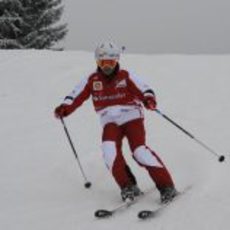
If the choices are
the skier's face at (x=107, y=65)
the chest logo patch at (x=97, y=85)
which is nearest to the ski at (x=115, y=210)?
the chest logo patch at (x=97, y=85)

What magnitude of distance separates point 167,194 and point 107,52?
1.78m

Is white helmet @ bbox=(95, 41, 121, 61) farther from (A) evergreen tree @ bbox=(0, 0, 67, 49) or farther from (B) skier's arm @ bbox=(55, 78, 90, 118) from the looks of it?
(A) evergreen tree @ bbox=(0, 0, 67, 49)

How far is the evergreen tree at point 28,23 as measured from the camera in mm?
30469

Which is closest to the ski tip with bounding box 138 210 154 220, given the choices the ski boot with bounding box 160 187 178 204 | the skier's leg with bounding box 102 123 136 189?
the ski boot with bounding box 160 187 178 204

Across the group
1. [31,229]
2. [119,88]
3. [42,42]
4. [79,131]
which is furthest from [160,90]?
[42,42]

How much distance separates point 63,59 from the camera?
16875mm

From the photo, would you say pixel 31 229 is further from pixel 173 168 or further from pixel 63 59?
pixel 63 59

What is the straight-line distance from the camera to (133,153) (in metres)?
7.57

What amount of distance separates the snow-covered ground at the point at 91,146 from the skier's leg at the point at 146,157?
26cm

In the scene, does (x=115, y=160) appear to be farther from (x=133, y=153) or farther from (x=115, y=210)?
(x=115, y=210)

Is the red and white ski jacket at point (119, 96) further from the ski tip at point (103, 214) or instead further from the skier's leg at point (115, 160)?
the ski tip at point (103, 214)

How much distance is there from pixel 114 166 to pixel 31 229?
1.13 m

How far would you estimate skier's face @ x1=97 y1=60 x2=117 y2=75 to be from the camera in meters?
7.88

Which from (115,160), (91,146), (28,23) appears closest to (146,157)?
(115,160)
